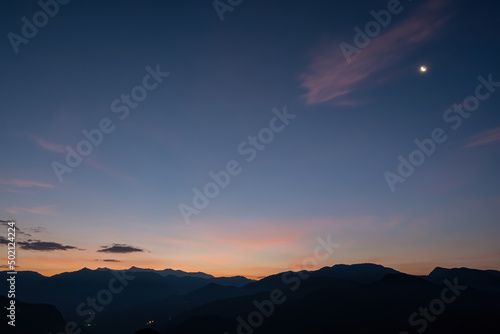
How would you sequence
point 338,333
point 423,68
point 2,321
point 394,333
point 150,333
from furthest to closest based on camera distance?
point 338,333, point 394,333, point 2,321, point 423,68, point 150,333

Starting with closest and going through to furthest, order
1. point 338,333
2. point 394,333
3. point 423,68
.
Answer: point 423,68 → point 394,333 → point 338,333

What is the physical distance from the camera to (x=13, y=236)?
42625 millimetres

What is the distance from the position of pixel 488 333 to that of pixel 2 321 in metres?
299

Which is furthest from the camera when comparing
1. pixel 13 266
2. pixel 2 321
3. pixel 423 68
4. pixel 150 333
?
pixel 2 321

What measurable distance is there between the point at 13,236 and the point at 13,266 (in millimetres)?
4273

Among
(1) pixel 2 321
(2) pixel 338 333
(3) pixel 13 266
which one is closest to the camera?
(3) pixel 13 266

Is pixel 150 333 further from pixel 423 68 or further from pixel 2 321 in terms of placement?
pixel 2 321

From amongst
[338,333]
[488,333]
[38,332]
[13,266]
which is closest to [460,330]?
[488,333]

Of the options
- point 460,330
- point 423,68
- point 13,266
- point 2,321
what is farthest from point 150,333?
point 460,330

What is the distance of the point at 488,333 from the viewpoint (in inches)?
7377

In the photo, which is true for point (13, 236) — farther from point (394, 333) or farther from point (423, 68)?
point (394, 333)

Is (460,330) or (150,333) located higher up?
(150,333)

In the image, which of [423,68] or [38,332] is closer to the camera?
[423,68]

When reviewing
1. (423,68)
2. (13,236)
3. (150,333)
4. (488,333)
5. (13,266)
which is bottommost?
(488,333)
